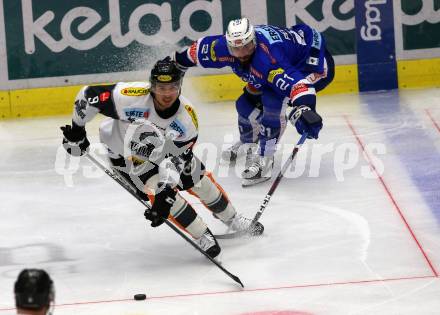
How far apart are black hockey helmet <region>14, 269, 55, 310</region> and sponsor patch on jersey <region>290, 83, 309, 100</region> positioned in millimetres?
3480

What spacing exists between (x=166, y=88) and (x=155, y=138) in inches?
15.6

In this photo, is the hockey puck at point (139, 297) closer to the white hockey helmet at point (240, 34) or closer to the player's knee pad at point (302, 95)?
the player's knee pad at point (302, 95)

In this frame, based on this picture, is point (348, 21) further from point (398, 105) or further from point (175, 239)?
point (175, 239)

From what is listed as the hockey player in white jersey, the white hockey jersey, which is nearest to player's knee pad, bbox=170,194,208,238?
the hockey player in white jersey

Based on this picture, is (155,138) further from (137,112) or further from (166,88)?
(166,88)

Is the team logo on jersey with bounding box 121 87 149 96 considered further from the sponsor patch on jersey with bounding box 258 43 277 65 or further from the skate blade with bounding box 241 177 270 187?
the skate blade with bounding box 241 177 270 187

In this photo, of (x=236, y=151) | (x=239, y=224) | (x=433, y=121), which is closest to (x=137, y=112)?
(x=239, y=224)

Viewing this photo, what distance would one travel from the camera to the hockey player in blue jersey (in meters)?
6.31

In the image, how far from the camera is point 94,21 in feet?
28.7

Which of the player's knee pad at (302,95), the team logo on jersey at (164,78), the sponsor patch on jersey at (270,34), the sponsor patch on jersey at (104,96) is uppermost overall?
the sponsor patch on jersey at (270,34)

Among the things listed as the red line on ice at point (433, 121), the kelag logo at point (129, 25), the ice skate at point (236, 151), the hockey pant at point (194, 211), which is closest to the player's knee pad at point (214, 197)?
the hockey pant at point (194, 211)

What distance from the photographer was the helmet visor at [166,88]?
5.39m

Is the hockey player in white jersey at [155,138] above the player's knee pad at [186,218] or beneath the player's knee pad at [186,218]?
above

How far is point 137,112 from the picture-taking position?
219 inches
